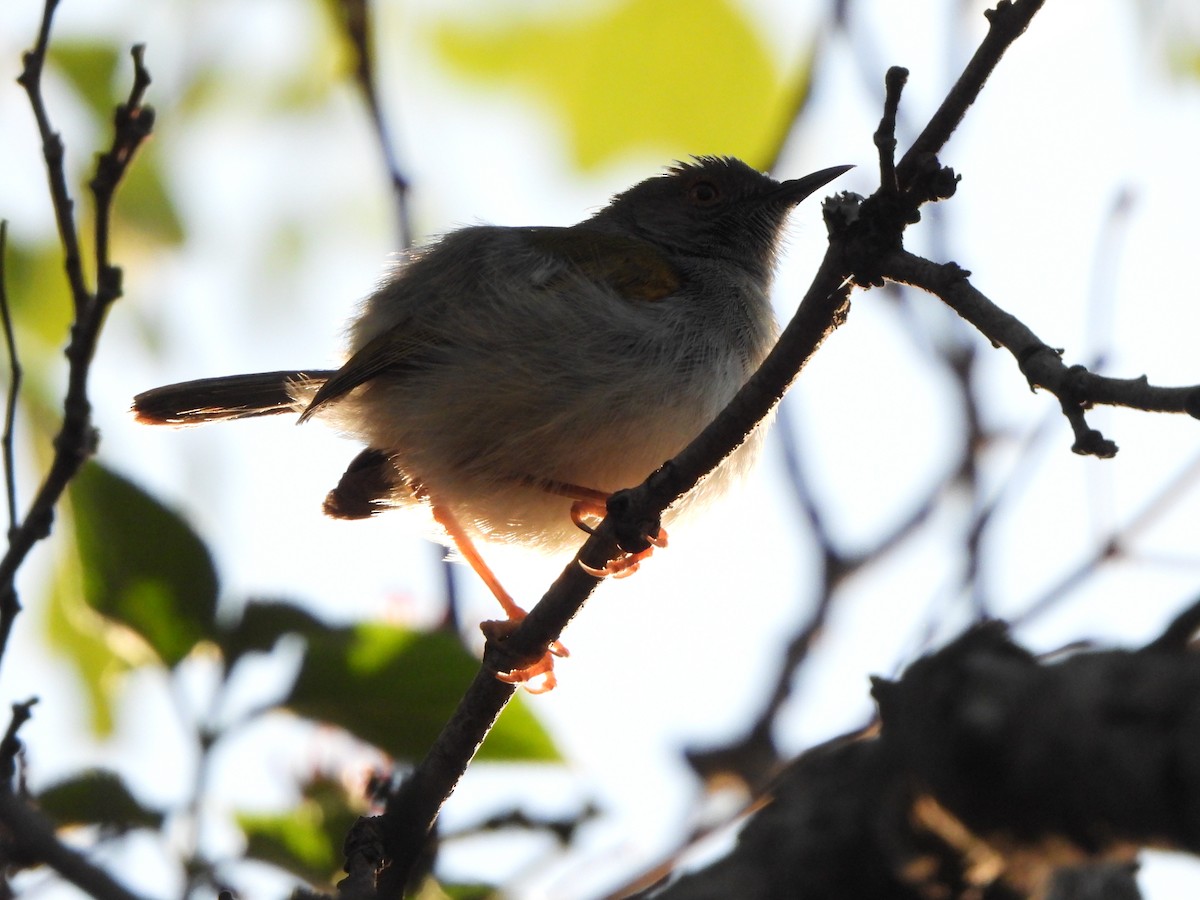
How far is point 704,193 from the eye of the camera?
6453 millimetres

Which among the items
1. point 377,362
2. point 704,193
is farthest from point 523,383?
point 704,193

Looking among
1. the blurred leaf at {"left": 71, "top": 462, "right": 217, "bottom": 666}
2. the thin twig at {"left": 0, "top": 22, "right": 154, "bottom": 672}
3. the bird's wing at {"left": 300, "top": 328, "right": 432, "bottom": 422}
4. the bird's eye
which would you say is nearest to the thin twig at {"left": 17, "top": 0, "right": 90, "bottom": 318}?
the thin twig at {"left": 0, "top": 22, "right": 154, "bottom": 672}

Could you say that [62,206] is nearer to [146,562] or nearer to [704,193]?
[146,562]

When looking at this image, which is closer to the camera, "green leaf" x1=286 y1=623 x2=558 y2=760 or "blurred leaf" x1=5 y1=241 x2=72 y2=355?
"green leaf" x1=286 y1=623 x2=558 y2=760

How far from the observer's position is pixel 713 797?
476 centimetres

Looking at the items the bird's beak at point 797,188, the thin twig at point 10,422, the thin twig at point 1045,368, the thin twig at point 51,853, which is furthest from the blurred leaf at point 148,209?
the thin twig at point 1045,368

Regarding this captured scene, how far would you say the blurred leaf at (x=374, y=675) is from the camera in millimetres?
3734

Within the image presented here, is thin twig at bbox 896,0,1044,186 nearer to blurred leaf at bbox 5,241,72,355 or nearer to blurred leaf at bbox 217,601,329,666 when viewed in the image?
blurred leaf at bbox 217,601,329,666

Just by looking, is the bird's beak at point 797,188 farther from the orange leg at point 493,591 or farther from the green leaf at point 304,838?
the green leaf at point 304,838

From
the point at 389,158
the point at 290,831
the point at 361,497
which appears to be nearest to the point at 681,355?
the point at 389,158

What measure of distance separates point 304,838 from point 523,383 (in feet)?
5.90

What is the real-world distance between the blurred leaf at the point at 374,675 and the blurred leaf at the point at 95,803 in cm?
46

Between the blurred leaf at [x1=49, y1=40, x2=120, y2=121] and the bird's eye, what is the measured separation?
8.72 feet

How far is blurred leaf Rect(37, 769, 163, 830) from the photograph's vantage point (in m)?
3.52
